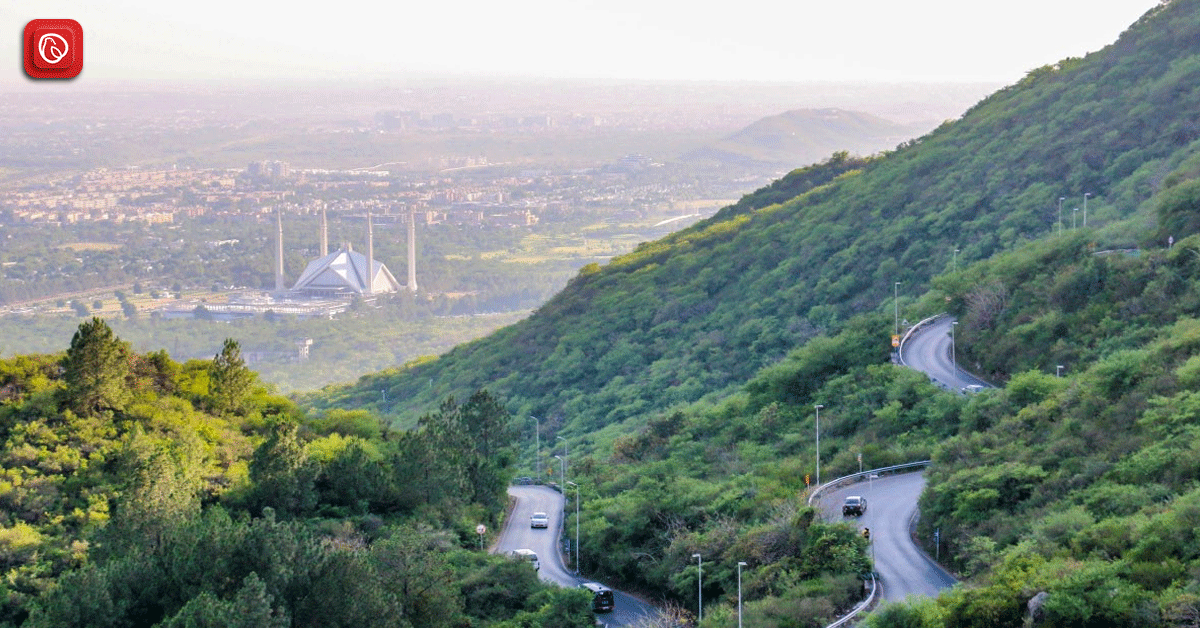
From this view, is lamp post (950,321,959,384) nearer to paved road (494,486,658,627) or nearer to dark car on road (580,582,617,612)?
paved road (494,486,658,627)

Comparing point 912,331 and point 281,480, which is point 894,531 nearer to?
point 281,480

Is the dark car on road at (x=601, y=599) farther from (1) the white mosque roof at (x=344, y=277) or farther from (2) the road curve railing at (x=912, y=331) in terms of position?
(1) the white mosque roof at (x=344, y=277)

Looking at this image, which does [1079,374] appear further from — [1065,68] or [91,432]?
[1065,68]

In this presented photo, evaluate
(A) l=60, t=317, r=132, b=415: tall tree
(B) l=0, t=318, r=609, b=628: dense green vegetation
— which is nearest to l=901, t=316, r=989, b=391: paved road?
(B) l=0, t=318, r=609, b=628: dense green vegetation

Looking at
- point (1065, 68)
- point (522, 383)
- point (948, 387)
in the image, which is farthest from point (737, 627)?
point (1065, 68)

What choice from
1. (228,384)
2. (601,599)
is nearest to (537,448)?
(228,384)

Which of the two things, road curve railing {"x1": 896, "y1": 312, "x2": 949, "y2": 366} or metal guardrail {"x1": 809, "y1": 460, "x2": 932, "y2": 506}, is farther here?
road curve railing {"x1": 896, "y1": 312, "x2": 949, "y2": 366}

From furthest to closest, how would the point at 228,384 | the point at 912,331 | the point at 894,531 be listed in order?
the point at 912,331 → the point at 228,384 → the point at 894,531
